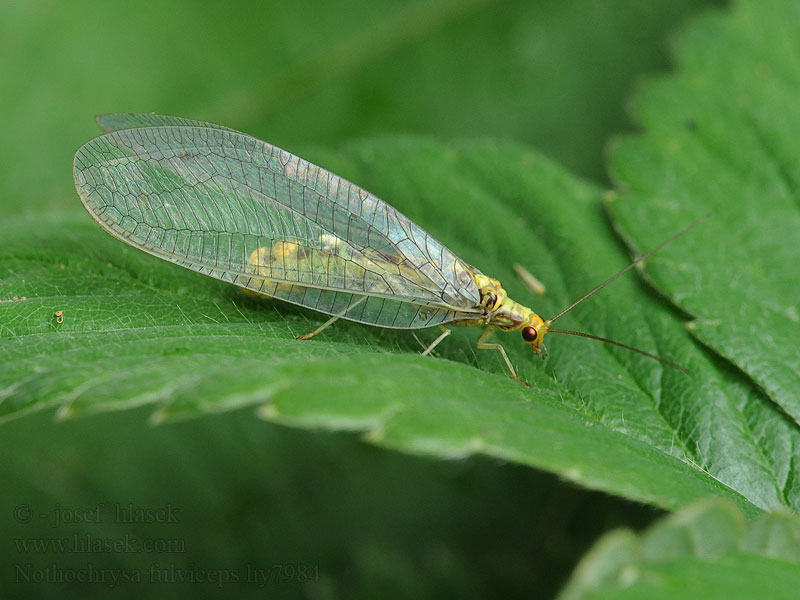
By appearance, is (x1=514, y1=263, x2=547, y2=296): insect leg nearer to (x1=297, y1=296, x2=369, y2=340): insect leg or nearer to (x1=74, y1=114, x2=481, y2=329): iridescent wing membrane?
(x1=74, y1=114, x2=481, y2=329): iridescent wing membrane

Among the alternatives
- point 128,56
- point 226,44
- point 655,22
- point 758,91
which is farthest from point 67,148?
point 758,91

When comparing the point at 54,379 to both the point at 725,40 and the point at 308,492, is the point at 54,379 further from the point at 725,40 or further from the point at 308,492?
the point at 725,40

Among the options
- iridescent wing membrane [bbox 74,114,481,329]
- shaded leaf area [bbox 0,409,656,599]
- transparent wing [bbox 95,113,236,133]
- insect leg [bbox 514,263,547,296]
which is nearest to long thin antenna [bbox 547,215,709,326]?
insect leg [bbox 514,263,547,296]

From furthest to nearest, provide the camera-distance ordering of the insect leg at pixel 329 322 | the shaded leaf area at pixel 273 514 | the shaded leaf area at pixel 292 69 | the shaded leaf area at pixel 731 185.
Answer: the shaded leaf area at pixel 292 69 < the shaded leaf area at pixel 273 514 < the shaded leaf area at pixel 731 185 < the insect leg at pixel 329 322

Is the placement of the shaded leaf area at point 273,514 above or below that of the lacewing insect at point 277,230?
below

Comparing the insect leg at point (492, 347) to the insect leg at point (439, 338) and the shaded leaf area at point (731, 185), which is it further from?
the shaded leaf area at point (731, 185)

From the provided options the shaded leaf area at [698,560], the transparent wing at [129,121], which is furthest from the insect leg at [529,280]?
the shaded leaf area at [698,560]

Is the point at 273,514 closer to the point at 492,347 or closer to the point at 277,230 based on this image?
the point at 492,347
